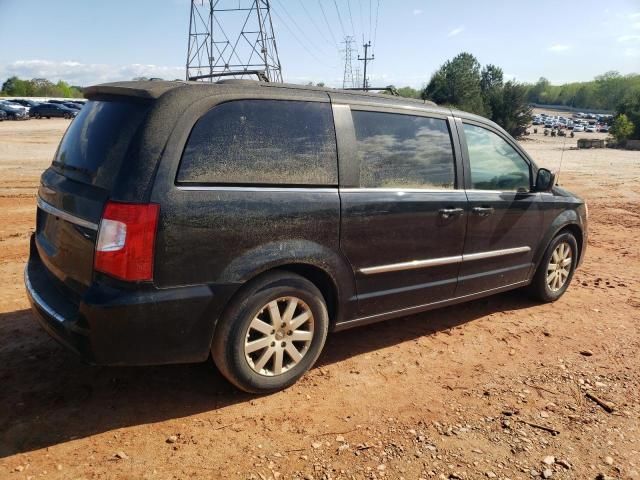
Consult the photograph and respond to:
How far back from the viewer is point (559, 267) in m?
5.05

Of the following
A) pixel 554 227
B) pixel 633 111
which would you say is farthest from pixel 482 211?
pixel 633 111

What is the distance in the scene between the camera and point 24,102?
167 feet

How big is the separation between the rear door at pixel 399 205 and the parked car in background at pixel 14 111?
154 ft

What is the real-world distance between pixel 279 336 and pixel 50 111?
4932 cm

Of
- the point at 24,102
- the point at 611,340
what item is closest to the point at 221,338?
the point at 611,340

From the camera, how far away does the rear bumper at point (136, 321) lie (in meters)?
2.52

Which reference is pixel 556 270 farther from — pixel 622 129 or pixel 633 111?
pixel 633 111

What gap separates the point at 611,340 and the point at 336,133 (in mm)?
3013

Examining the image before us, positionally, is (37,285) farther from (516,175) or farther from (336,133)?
(516,175)

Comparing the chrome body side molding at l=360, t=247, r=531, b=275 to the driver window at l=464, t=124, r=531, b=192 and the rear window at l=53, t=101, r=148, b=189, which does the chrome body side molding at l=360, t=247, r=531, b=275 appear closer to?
the driver window at l=464, t=124, r=531, b=192

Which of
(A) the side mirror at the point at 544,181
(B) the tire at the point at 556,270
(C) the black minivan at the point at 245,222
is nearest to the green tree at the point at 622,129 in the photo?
(B) the tire at the point at 556,270

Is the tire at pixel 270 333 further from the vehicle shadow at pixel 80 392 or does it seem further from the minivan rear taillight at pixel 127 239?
the minivan rear taillight at pixel 127 239

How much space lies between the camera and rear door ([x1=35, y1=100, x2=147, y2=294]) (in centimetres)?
262

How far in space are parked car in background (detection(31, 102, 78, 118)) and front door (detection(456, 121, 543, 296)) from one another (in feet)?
154
